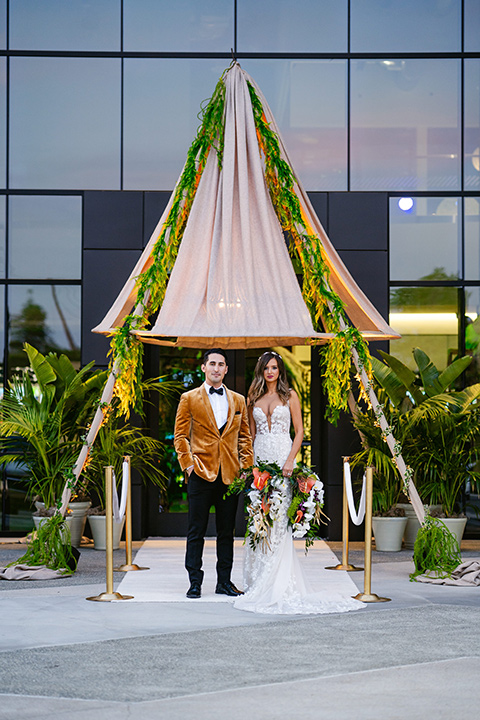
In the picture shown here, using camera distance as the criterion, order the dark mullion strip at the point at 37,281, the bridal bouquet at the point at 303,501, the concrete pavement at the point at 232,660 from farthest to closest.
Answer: the dark mullion strip at the point at 37,281, the bridal bouquet at the point at 303,501, the concrete pavement at the point at 232,660

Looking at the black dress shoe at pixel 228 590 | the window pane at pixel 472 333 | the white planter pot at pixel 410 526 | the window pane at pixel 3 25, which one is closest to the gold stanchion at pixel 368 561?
the black dress shoe at pixel 228 590

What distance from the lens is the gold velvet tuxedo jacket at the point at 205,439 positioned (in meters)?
7.37

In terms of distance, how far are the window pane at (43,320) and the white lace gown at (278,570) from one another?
187 inches

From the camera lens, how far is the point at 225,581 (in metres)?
7.52

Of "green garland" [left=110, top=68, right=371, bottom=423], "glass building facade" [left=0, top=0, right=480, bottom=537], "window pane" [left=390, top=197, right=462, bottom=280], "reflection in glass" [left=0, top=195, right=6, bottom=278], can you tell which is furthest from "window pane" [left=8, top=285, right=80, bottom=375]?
"window pane" [left=390, top=197, right=462, bottom=280]

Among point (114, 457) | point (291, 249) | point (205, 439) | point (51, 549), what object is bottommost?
point (51, 549)

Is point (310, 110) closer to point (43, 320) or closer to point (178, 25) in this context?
point (178, 25)

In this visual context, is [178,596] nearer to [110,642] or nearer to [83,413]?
[110,642]

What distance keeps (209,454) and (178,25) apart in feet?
23.5

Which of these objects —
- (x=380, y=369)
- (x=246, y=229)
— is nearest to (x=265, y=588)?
(x=246, y=229)

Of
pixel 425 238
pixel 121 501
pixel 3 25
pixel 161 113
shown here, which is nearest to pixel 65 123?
pixel 161 113

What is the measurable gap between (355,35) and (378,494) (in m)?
6.11

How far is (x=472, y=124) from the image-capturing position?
1222cm

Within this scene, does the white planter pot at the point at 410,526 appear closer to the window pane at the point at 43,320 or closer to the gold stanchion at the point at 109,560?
the gold stanchion at the point at 109,560
